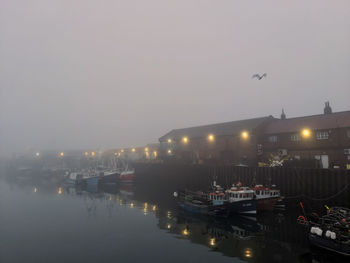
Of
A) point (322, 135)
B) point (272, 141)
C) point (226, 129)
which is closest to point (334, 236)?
point (322, 135)

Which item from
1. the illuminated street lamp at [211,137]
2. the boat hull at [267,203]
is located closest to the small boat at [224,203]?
the boat hull at [267,203]

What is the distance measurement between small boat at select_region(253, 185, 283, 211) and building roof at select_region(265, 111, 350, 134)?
17520mm

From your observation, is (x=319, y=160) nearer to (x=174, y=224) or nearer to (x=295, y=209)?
(x=295, y=209)

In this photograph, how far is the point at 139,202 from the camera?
43219mm

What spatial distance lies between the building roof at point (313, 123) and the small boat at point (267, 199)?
57.5 ft

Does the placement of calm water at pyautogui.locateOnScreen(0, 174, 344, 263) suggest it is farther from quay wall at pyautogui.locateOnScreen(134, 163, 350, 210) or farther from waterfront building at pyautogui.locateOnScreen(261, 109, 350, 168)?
waterfront building at pyautogui.locateOnScreen(261, 109, 350, 168)

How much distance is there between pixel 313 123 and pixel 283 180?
16.2 metres

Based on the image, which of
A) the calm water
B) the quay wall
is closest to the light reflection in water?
the calm water

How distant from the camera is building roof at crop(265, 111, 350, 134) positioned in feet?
140

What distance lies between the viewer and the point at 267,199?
32625mm

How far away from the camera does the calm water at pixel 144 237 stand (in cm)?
2016

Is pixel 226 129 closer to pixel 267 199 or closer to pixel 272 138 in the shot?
pixel 272 138

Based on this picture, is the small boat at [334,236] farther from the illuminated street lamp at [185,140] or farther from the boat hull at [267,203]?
the illuminated street lamp at [185,140]

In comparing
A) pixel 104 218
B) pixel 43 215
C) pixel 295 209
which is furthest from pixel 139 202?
pixel 295 209
